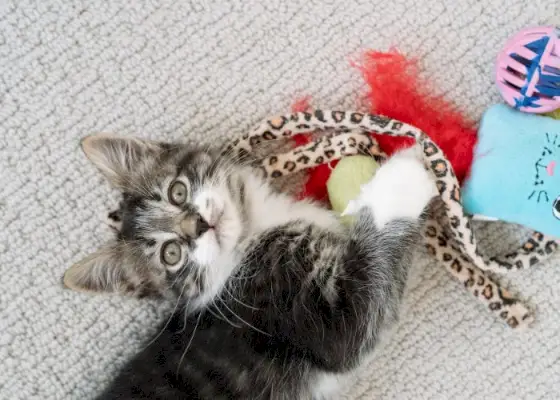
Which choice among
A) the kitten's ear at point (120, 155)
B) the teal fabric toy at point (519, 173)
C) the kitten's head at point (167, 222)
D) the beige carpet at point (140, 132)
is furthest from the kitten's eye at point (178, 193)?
the teal fabric toy at point (519, 173)

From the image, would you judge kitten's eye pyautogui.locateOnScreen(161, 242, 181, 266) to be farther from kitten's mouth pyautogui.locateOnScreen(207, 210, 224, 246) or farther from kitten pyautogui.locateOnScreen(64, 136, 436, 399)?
kitten's mouth pyautogui.locateOnScreen(207, 210, 224, 246)

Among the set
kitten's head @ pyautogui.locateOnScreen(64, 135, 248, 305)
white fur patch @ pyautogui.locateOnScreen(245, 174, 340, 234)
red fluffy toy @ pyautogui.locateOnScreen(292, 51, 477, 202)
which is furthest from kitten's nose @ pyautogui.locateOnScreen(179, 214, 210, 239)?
red fluffy toy @ pyautogui.locateOnScreen(292, 51, 477, 202)

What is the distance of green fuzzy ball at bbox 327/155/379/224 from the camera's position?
1.34 m

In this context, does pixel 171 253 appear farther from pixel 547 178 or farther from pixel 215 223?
pixel 547 178

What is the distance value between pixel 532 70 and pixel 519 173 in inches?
9.2

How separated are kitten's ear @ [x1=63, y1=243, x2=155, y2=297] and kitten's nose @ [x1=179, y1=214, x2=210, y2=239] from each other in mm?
185

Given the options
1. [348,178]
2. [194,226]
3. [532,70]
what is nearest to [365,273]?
[348,178]

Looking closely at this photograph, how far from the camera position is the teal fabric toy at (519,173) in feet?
4.05

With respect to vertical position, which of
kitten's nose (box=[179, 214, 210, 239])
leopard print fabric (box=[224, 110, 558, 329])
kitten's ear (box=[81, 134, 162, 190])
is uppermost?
kitten's ear (box=[81, 134, 162, 190])

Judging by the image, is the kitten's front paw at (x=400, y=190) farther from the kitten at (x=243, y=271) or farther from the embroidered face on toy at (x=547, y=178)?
the embroidered face on toy at (x=547, y=178)

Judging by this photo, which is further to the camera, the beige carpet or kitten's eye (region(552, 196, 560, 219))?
the beige carpet

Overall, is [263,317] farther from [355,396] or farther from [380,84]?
[380,84]

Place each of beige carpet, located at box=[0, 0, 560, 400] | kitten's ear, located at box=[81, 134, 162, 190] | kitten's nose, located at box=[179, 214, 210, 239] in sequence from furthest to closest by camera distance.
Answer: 1. beige carpet, located at box=[0, 0, 560, 400]
2. kitten's ear, located at box=[81, 134, 162, 190]
3. kitten's nose, located at box=[179, 214, 210, 239]

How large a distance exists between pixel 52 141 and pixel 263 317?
798mm
